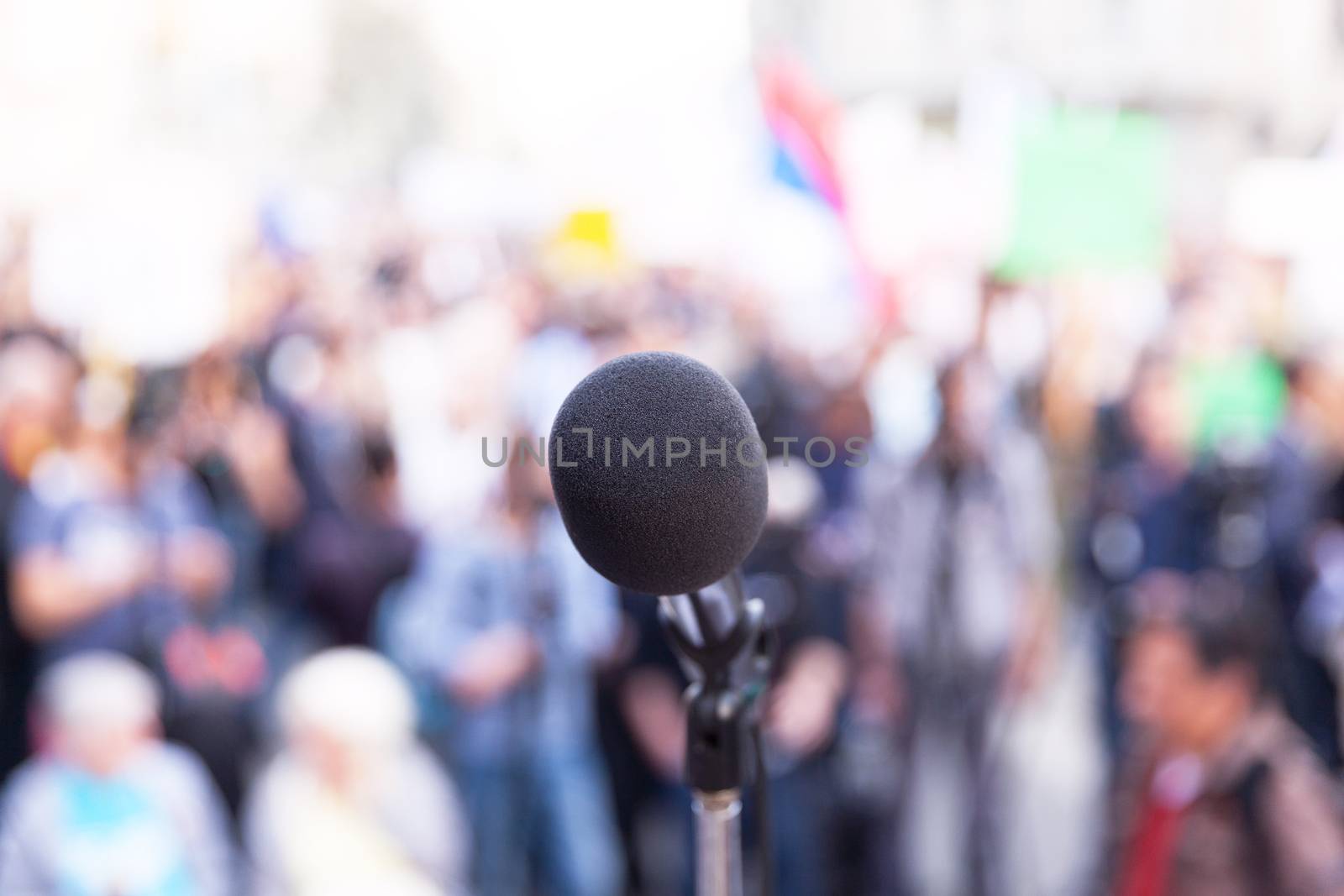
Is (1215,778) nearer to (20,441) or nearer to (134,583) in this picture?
(134,583)

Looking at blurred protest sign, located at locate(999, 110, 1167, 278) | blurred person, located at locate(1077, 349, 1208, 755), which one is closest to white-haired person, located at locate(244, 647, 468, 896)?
blurred person, located at locate(1077, 349, 1208, 755)

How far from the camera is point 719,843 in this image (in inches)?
41.9

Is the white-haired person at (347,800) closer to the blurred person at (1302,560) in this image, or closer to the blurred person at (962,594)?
the blurred person at (962,594)

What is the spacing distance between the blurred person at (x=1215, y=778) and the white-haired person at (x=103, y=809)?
2128mm

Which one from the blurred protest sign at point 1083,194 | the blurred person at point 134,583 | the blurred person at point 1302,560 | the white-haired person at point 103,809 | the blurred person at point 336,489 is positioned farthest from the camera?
the blurred protest sign at point 1083,194

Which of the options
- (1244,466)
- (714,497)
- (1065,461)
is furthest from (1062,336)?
(714,497)

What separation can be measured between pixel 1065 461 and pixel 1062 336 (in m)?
0.71

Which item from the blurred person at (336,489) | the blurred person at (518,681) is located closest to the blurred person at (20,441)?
the blurred person at (336,489)

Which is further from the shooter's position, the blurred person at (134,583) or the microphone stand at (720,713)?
the blurred person at (134,583)

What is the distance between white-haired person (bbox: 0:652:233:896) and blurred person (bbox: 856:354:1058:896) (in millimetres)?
1849

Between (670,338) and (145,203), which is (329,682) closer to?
(670,338)

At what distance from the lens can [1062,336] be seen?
20.2 feet

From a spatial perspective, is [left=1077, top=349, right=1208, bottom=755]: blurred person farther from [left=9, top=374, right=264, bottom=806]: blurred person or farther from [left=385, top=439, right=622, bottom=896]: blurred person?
[left=9, top=374, right=264, bottom=806]: blurred person

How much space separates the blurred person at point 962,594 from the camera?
3480 millimetres
